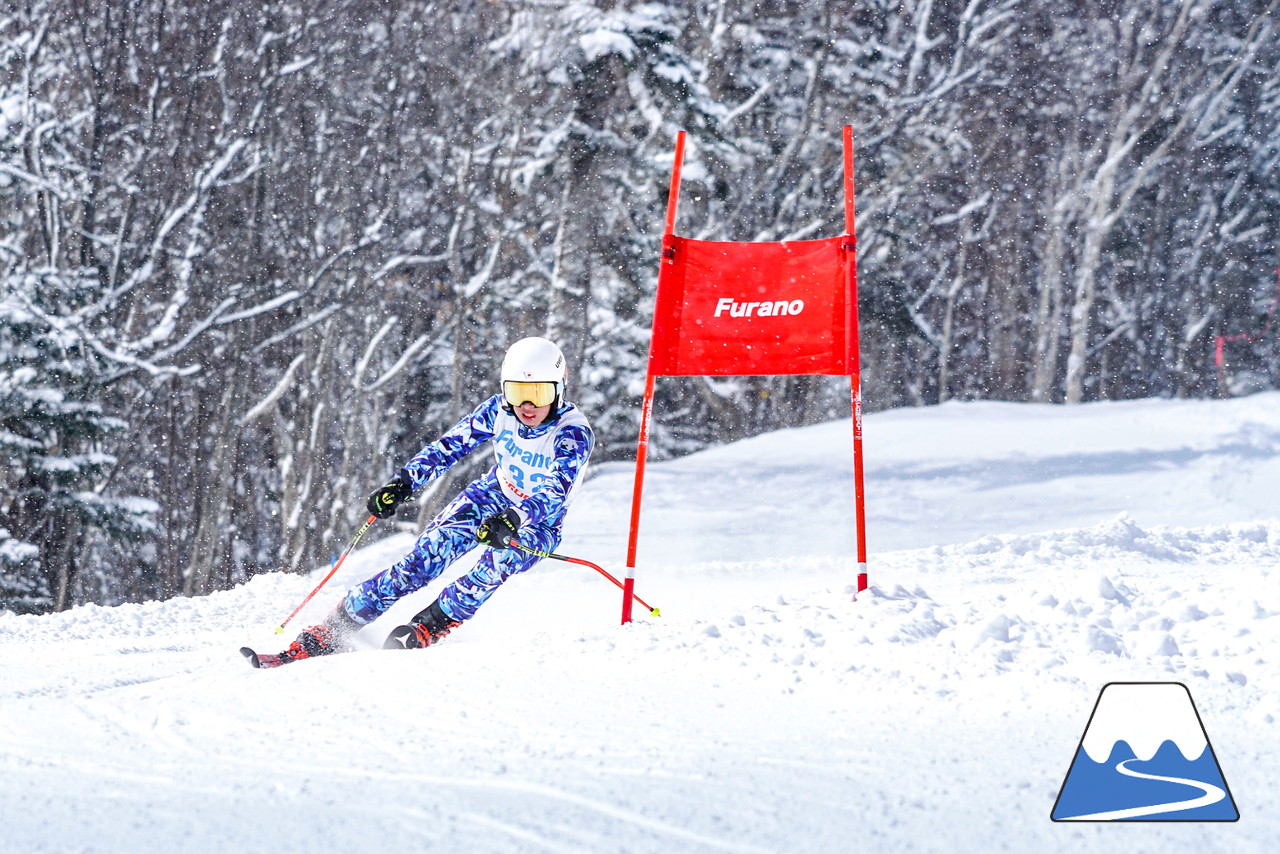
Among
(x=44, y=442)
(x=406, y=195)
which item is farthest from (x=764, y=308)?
(x=406, y=195)

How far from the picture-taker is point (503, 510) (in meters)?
5.97

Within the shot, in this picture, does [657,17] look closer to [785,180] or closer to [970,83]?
[785,180]

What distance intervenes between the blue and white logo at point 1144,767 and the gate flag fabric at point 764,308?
2236 mm

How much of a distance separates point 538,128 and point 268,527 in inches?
481

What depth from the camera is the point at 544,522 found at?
5898 mm

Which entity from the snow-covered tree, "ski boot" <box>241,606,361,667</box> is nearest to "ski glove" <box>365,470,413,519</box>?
"ski boot" <box>241,606,361,667</box>

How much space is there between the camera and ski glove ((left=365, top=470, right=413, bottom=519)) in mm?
5844

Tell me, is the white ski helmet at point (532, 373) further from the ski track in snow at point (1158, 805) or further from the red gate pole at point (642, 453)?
the ski track in snow at point (1158, 805)

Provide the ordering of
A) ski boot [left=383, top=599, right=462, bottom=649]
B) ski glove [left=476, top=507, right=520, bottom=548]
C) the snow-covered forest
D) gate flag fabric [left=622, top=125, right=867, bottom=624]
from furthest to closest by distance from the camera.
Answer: the snow-covered forest < gate flag fabric [left=622, top=125, right=867, bottom=624] < ski boot [left=383, top=599, right=462, bottom=649] < ski glove [left=476, top=507, right=520, bottom=548]

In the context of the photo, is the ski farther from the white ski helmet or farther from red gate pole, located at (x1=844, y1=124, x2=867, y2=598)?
red gate pole, located at (x1=844, y1=124, x2=867, y2=598)

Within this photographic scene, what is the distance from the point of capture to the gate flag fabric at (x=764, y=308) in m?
5.84

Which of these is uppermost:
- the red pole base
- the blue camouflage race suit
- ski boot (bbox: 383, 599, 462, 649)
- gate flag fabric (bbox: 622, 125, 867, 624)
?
gate flag fabric (bbox: 622, 125, 867, 624)

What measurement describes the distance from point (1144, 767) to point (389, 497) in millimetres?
3658

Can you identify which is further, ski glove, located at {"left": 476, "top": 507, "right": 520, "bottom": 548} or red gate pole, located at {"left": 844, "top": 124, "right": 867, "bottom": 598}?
red gate pole, located at {"left": 844, "top": 124, "right": 867, "bottom": 598}
